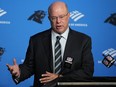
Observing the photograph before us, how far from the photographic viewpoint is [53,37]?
178cm

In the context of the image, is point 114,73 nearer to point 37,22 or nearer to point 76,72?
point 37,22

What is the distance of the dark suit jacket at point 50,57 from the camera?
1.67 meters

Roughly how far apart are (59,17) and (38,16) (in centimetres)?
117

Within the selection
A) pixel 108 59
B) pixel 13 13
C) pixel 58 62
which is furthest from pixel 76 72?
pixel 13 13

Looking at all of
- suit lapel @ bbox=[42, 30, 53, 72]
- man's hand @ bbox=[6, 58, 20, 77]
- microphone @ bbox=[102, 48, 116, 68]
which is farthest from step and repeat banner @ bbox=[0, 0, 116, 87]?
man's hand @ bbox=[6, 58, 20, 77]

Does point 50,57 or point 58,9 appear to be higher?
point 58,9

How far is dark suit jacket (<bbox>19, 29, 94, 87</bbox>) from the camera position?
1668mm

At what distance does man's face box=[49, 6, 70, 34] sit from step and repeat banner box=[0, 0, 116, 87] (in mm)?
1115

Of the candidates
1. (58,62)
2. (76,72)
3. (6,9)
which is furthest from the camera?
(6,9)

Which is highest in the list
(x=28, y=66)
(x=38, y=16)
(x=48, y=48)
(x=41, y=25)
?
(x=38, y=16)

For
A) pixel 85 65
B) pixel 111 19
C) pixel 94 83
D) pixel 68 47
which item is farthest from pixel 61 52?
pixel 111 19

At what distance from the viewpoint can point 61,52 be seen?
5.67ft

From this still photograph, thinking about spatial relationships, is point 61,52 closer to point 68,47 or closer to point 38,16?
point 68,47

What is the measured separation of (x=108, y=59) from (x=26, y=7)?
3.59ft
